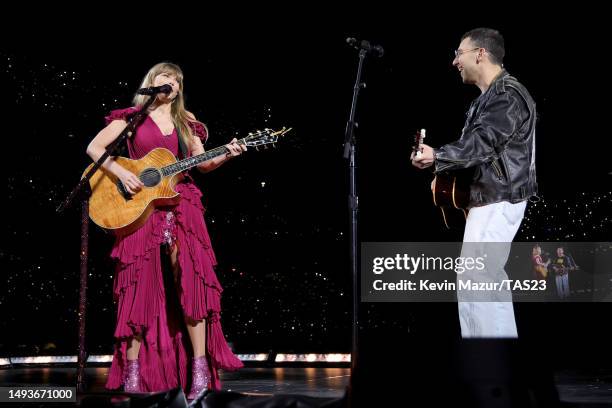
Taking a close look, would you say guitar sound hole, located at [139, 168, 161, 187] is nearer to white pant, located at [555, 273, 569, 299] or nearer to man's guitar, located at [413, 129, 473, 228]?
man's guitar, located at [413, 129, 473, 228]

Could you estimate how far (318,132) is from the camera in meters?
6.79

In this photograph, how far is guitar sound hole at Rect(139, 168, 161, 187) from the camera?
3.83 meters

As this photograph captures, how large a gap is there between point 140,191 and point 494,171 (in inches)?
67.6

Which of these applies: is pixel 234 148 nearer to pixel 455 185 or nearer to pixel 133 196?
pixel 133 196

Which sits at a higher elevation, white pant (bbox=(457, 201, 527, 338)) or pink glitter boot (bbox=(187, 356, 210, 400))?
white pant (bbox=(457, 201, 527, 338))

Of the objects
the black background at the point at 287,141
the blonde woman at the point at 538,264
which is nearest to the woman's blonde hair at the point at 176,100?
the black background at the point at 287,141

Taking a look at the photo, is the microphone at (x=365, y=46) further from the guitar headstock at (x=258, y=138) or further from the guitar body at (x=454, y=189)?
the guitar body at (x=454, y=189)

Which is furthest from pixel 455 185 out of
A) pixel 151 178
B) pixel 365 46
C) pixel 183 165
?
pixel 151 178

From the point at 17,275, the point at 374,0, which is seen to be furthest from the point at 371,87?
the point at 17,275

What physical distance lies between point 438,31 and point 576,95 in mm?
1313

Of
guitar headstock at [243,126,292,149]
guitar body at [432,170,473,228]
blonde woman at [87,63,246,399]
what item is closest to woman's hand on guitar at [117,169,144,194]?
blonde woman at [87,63,246,399]

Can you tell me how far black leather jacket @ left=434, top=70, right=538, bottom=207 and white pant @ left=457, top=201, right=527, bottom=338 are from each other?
6cm

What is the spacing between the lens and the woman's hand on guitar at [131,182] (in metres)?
3.80

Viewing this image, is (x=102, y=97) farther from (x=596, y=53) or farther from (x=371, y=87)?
(x=596, y=53)
